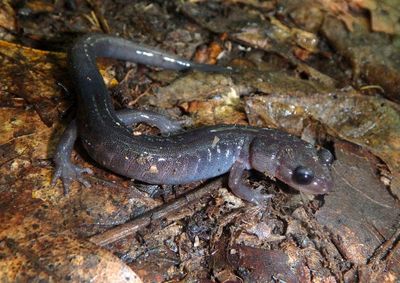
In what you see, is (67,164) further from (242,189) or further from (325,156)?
(325,156)

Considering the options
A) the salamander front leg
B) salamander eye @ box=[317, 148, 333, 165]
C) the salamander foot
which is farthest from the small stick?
salamander eye @ box=[317, 148, 333, 165]

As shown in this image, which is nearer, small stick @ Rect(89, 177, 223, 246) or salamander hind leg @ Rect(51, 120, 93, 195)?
small stick @ Rect(89, 177, 223, 246)

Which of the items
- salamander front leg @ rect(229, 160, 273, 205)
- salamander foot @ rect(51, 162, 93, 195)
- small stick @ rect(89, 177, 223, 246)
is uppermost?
salamander foot @ rect(51, 162, 93, 195)

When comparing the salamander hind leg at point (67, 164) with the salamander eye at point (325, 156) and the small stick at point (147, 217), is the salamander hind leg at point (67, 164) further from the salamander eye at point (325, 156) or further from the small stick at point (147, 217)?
the salamander eye at point (325, 156)

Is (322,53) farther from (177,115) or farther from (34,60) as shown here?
(34,60)

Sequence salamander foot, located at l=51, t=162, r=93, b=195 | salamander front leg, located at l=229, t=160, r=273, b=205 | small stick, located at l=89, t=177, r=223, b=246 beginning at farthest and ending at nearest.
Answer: salamander front leg, located at l=229, t=160, r=273, b=205 → salamander foot, located at l=51, t=162, r=93, b=195 → small stick, located at l=89, t=177, r=223, b=246

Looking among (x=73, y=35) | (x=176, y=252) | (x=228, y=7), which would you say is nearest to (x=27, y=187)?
(x=176, y=252)

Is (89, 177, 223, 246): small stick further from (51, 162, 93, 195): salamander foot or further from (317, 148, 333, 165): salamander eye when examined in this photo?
→ (317, 148, 333, 165): salamander eye

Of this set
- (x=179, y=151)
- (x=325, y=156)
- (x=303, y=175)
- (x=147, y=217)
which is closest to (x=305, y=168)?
(x=303, y=175)

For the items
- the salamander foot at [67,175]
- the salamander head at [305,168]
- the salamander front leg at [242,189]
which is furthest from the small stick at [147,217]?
the salamander head at [305,168]
